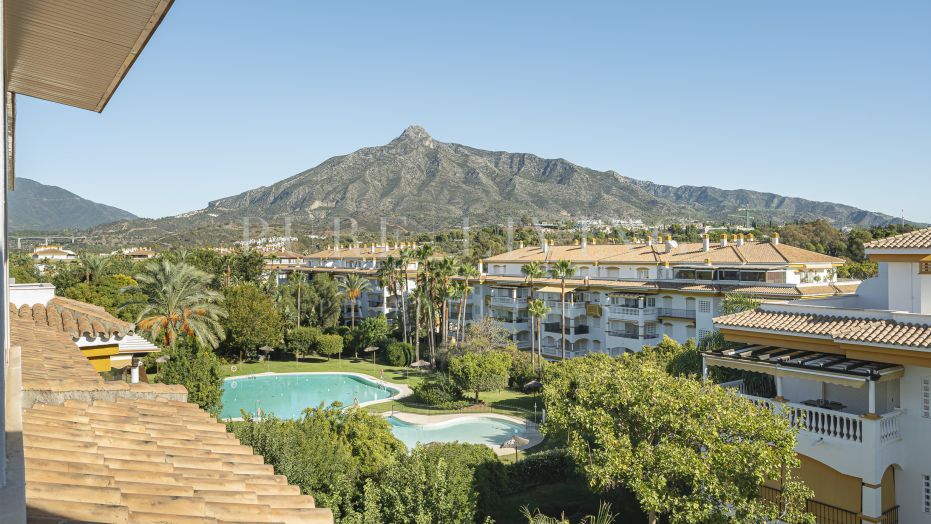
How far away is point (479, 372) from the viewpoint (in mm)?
34844

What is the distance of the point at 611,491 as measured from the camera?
58.6 ft

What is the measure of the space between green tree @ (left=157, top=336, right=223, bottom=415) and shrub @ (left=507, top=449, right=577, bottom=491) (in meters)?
13.9

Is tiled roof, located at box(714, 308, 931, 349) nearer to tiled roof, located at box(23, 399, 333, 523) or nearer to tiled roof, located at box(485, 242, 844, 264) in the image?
tiled roof, located at box(23, 399, 333, 523)

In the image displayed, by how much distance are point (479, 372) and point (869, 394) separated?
24.4 m

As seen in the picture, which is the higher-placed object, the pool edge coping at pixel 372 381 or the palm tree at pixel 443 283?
the palm tree at pixel 443 283

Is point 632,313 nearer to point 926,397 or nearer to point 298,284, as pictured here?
point 298,284

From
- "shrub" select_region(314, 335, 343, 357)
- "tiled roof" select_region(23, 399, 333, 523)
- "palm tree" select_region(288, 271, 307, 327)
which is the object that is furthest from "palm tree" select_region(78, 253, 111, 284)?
"tiled roof" select_region(23, 399, 333, 523)

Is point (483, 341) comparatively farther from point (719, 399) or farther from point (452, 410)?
point (719, 399)

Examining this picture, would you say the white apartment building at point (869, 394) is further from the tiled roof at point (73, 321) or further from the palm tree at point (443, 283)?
the palm tree at point (443, 283)

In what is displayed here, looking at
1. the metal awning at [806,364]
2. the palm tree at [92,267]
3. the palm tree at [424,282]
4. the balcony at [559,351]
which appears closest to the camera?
the metal awning at [806,364]

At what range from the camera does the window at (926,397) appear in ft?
39.7

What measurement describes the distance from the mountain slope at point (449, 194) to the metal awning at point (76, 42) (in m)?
127

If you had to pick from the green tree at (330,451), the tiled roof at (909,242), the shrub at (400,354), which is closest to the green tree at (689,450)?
the tiled roof at (909,242)

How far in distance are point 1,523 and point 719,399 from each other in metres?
12.2
